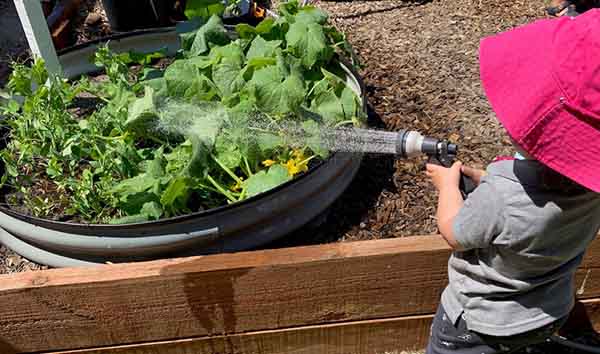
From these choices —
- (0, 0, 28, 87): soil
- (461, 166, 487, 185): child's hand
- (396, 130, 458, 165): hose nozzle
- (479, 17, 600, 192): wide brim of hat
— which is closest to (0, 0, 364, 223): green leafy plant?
(396, 130, 458, 165): hose nozzle

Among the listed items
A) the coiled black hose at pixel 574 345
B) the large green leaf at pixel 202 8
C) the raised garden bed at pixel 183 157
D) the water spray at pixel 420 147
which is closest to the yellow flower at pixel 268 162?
the raised garden bed at pixel 183 157

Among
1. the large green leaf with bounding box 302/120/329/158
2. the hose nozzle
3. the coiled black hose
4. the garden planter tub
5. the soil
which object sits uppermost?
the hose nozzle

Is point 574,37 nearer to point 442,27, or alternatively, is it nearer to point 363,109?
point 363,109

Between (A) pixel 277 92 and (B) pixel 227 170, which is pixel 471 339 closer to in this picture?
(B) pixel 227 170

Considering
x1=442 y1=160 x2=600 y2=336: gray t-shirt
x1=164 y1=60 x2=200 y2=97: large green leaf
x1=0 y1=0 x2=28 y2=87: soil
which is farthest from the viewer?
x1=0 y1=0 x2=28 y2=87: soil

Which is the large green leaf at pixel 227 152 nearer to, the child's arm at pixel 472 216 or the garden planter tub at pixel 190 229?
the garden planter tub at pixel 190 229

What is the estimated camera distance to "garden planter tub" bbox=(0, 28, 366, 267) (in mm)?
1752

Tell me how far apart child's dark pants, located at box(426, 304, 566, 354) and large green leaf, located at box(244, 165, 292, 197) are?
606 mm

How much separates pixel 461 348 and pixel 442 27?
2145mm

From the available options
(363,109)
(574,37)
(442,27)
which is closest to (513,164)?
(574,37)

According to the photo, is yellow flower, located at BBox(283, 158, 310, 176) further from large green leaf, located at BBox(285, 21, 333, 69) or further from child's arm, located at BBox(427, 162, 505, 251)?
child's arm, located at BBox(427, 162, 505, 251)

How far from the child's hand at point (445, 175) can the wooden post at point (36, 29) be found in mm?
1515

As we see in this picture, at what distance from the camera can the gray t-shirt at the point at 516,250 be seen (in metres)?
1.22

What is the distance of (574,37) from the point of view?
105cm
